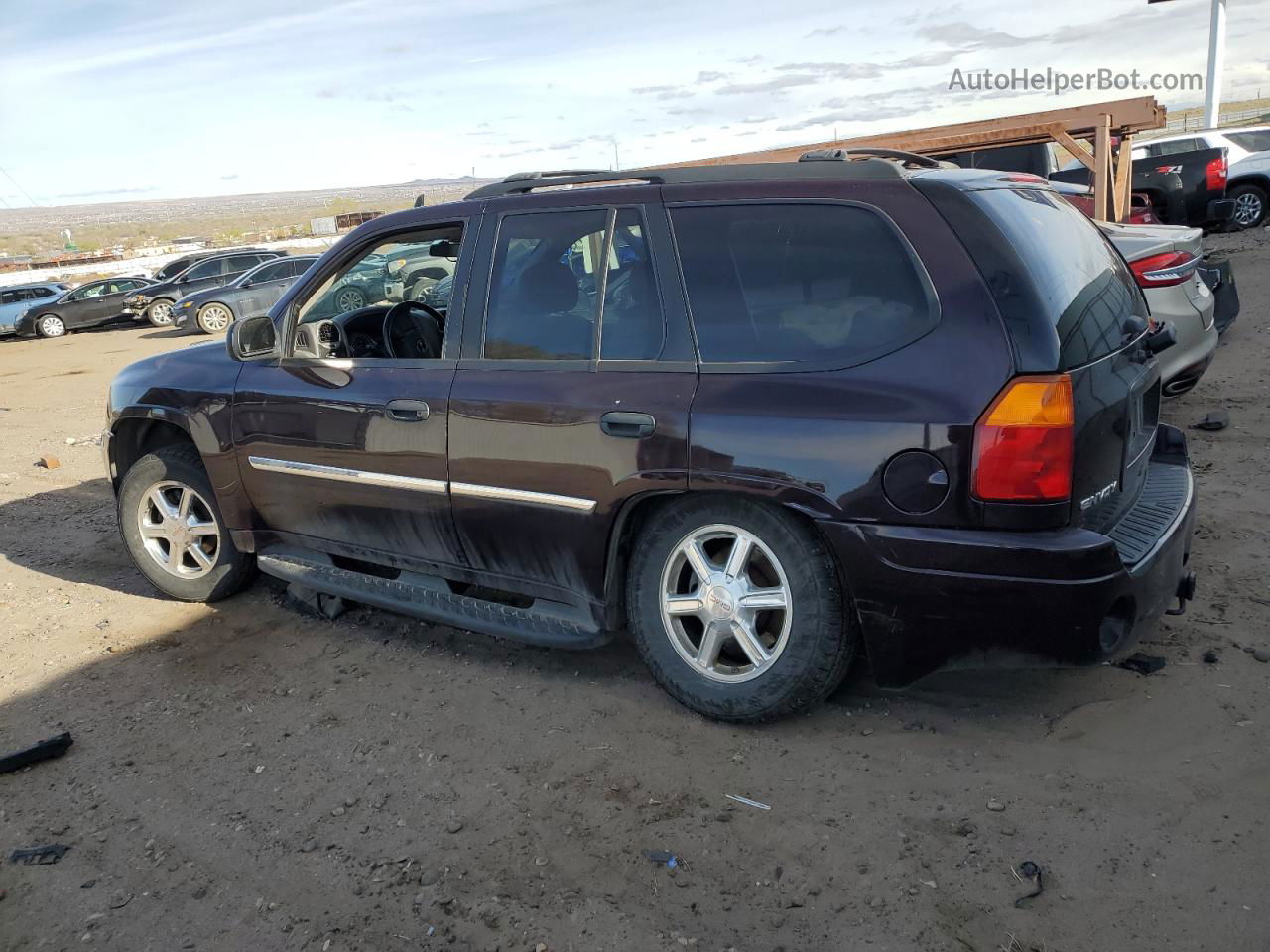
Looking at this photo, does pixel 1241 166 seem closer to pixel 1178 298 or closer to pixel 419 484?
pixel 1178 298

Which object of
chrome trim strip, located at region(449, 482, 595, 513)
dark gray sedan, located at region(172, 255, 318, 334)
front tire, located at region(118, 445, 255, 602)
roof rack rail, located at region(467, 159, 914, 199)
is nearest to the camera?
roof rack rail, located at region(467, 159, 914, 199)

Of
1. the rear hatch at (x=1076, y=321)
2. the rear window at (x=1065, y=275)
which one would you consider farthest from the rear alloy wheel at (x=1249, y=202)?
the rear hatch at (x=1076, y=321)

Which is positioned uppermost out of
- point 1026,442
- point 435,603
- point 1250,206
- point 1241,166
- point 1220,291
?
point 1241,166

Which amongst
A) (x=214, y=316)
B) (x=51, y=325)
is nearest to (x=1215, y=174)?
(x=214, y=316)

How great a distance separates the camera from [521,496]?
3658 millimetres

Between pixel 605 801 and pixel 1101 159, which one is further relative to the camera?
pixel 1101 159

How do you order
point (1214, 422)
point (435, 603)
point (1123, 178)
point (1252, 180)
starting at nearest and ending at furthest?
point (435, 603), point (1214, 422), point (1123, 178), point (1252, 180)

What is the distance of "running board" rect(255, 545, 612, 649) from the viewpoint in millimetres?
3711

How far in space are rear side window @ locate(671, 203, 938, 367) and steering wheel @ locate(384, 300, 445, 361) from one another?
60.4 inches

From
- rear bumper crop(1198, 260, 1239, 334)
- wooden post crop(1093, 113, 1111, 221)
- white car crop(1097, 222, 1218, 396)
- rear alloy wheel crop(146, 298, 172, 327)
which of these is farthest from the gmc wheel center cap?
rear alloy wheel crop(146, 298, 172, 327)

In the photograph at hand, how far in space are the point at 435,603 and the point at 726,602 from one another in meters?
1.35

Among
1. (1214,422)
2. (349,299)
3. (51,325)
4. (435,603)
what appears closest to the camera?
(435,603)

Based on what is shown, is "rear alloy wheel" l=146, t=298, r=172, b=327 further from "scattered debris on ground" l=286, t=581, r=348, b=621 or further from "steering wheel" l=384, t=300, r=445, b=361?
"steering wheel" l=384, t=300, r=445, b=361

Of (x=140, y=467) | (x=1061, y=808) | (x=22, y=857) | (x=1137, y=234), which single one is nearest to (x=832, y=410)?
(x=1061, y=808)
